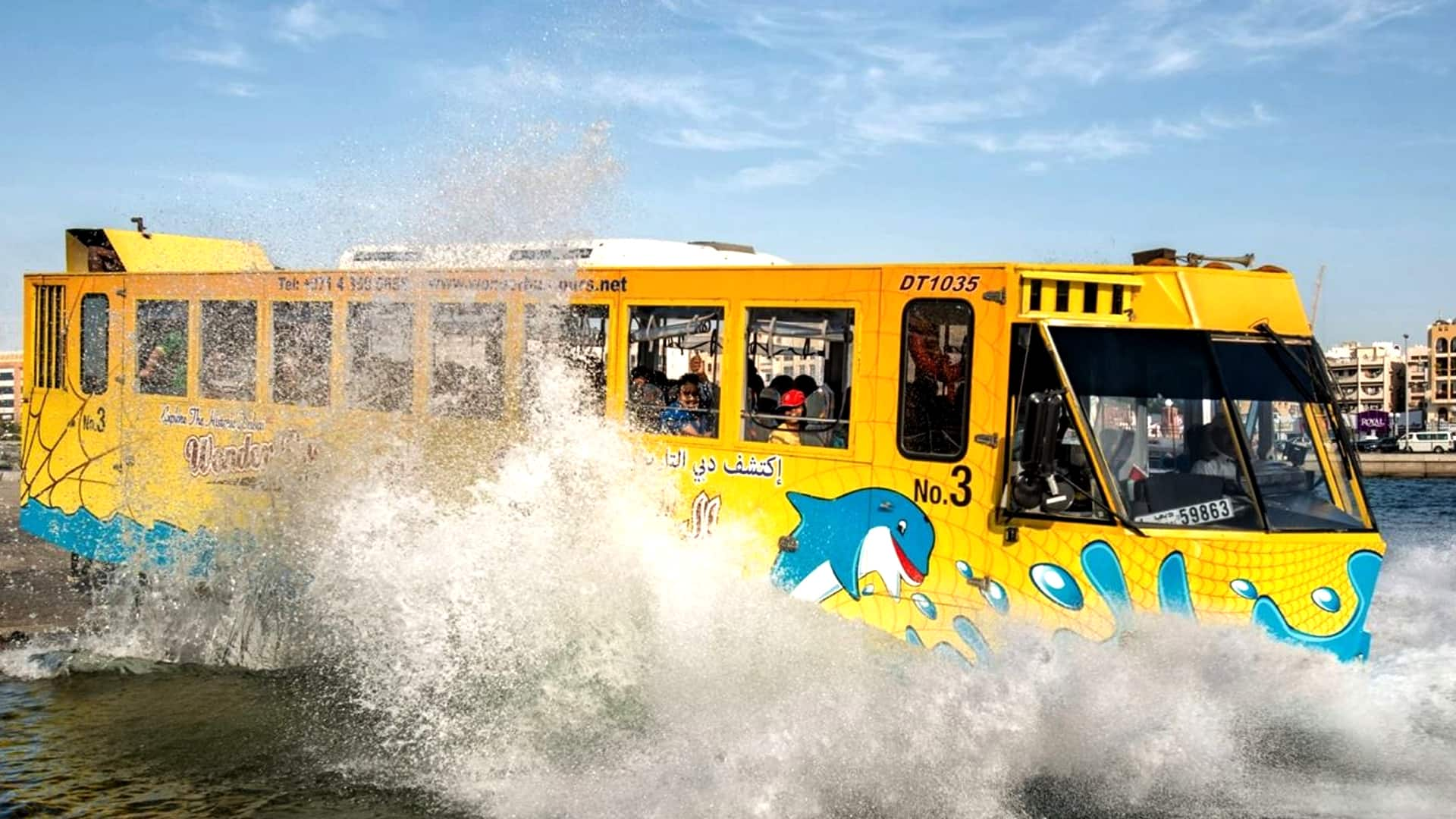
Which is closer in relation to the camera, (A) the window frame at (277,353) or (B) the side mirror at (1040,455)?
(B) the side mirror at (1040,455)

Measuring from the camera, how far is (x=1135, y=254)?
9266mm

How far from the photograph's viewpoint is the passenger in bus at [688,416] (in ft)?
31.4

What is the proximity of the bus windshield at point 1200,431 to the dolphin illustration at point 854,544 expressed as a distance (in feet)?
4.17

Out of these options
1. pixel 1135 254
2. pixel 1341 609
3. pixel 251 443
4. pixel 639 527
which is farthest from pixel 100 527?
pixel 1341 609

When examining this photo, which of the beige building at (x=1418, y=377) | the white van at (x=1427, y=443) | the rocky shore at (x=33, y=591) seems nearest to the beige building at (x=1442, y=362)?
the beige building at (x=1418, y=377)

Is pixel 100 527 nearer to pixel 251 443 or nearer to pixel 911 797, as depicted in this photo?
pixel 251 443

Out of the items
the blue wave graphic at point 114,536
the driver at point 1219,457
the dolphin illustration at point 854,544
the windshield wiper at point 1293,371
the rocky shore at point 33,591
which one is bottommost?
the rocky shore at point 33,591

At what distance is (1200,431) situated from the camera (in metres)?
8.34

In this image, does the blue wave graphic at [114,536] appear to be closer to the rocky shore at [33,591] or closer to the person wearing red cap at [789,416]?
the rocky shore at [33,591]

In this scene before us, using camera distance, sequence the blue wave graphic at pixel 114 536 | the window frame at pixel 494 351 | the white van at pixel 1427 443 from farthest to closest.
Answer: the white van at pixel 1427 443
the blue wave graphic at pixel 114 536
the window frame at pixel 494 351

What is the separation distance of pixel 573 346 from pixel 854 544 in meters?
2.68

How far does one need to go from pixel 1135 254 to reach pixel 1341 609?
2653mm

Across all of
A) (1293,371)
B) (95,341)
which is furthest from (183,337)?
(1293,371)

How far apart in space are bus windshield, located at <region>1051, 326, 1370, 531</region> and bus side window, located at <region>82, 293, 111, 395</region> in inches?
359
